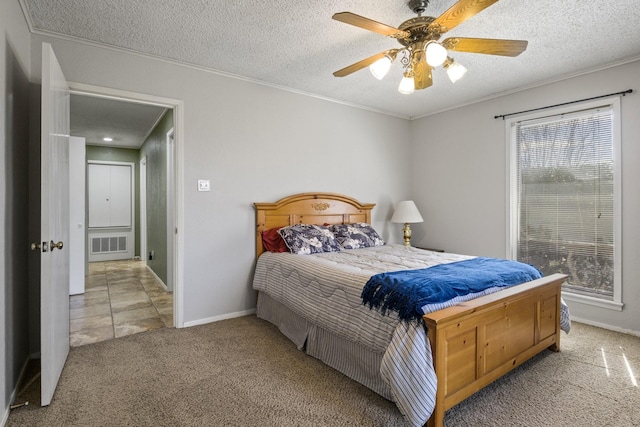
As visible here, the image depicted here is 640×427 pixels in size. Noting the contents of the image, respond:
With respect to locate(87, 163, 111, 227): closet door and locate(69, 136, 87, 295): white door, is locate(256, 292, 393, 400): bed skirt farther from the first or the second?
locate(87, 163, 111, 227): closet door

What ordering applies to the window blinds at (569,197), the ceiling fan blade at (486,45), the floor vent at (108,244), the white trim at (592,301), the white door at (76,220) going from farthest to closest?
the floor vent at (108,244) → the white door at (76,220) → the window blinds at (569,197) → the white trim at (592,301) → the ceiling fan blade at (486,45)

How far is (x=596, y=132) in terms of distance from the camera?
10.2 ft

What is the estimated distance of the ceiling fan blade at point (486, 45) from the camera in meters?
1.97

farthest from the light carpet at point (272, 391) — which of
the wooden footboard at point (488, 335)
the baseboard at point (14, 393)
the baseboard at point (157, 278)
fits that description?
the baseboard at point (157, 278)

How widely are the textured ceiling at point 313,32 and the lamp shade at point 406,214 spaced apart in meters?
1.58

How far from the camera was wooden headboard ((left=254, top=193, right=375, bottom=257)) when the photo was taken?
3.42 metres

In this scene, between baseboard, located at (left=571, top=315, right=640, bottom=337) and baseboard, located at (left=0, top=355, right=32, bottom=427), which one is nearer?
baseboard, located at (left=0, top=355, right=32, bottom=427)

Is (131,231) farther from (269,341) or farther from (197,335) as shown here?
(269,341)

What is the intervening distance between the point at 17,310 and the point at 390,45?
3.20 meters

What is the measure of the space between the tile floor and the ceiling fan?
2.91m

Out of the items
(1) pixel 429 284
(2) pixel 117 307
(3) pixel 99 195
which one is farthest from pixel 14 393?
(3) pixel 99 195

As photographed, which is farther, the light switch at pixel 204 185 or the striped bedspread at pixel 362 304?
the light switch at pixel 204 185

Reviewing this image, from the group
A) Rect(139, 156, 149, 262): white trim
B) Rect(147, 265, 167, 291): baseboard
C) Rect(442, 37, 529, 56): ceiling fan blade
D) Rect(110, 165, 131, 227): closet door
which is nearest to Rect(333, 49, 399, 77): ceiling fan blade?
Rect(442, 37, 529, 56): ceiling fan blade

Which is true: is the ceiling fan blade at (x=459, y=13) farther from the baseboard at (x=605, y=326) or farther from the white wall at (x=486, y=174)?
the baseboard at (x=605, y=326)
